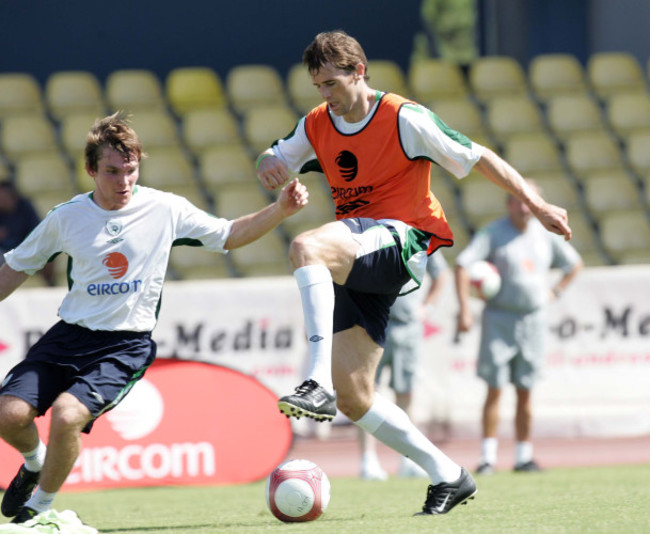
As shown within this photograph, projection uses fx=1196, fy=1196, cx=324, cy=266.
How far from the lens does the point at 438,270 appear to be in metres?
8.88

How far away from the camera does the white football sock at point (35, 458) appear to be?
527 centimetres

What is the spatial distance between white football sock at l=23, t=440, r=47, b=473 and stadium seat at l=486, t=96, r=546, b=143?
9.03 meters

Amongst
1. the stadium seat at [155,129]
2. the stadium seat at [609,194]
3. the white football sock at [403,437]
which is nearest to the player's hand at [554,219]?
the white football sock at [403,437]

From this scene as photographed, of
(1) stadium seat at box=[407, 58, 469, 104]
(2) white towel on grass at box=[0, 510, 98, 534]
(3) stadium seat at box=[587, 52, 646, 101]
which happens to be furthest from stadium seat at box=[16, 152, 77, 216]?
(2) white towel on grass at box=[0, 510, 98, 534]

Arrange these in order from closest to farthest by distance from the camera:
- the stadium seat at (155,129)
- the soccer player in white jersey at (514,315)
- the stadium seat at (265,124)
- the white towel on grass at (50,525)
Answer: the white towel on grass at (50,525)
the soccer player in white jersey at (514,315)
the stadium seat at (155,129)
the stadium seat at (265,124)

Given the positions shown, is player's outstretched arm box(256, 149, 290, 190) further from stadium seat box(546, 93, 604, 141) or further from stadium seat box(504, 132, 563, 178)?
stadium seat box(546, 93, 604, 141)


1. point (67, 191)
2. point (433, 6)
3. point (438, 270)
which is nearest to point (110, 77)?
point (67, 191)

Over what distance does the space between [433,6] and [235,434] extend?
9009mm

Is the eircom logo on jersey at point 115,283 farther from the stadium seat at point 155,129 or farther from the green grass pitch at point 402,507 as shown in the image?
the stadium seat at point 155,129

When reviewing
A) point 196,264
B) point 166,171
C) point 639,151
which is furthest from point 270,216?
point 639,151

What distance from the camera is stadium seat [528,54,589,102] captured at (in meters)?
14.2

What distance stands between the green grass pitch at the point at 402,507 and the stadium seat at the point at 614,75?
668cm

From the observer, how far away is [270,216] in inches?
209

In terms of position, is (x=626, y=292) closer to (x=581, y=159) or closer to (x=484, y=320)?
(x=484, y=320)
